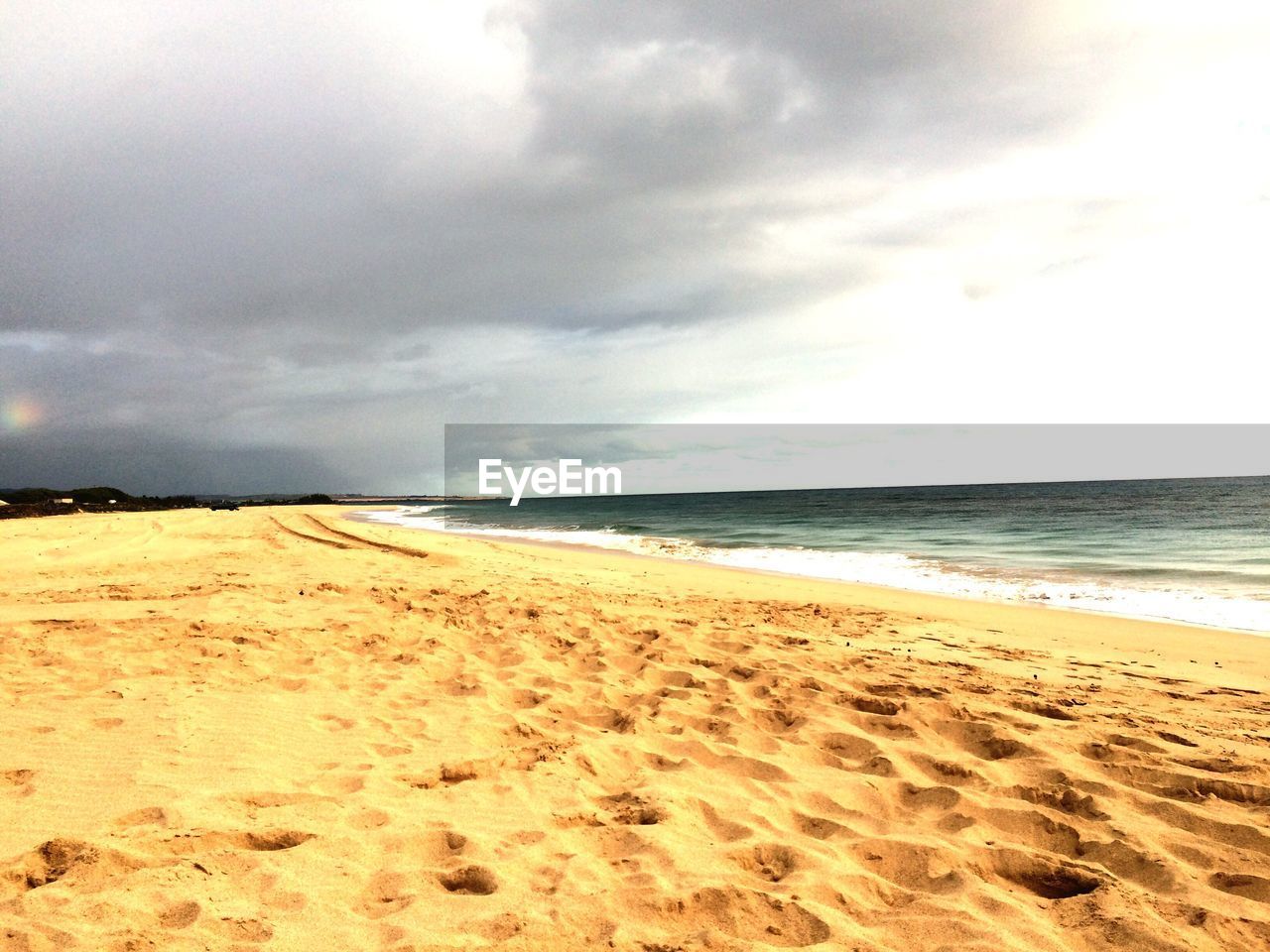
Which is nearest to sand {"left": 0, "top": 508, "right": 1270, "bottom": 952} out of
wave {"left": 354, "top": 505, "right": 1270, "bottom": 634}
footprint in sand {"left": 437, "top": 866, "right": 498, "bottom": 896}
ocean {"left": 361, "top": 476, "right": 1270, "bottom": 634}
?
footprint in sand {"left": 437, "top": 866, "right": 498, "bottom": 896}

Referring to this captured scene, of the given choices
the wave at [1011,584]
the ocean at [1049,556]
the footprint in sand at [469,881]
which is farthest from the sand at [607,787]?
the ocean at [1049,556]

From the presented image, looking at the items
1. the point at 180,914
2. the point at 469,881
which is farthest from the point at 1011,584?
the point at 180,914

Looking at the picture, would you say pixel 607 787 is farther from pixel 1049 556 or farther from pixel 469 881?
pixel 1049 556

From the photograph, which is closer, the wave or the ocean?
the wave

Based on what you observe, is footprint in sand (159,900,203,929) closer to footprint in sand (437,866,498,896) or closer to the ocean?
footprint in sand (437,866,498,896)

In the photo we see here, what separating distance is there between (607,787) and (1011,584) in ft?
43.7

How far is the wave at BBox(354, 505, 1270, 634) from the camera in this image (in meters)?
11.1

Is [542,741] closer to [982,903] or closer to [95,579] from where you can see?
[982,903]

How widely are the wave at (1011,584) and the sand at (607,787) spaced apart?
10.7 ft

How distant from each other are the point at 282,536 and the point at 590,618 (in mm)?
16157

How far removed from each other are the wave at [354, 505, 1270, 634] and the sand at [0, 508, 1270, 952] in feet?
10.7

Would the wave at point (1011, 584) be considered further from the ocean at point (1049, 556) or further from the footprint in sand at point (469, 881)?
the footprint in sand at point (469, 881)

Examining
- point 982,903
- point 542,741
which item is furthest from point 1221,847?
point 542,741

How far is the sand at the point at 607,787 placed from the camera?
2.62 metres
